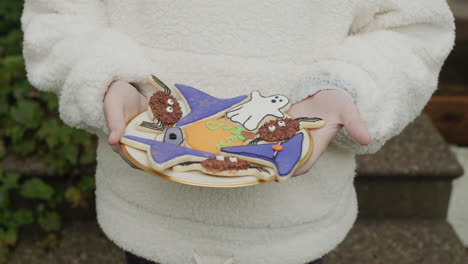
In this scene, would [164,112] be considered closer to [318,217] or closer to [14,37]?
[318,217]

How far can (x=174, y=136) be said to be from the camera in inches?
26.7

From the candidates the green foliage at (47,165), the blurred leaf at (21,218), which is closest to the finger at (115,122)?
the green foliage at (47,165)

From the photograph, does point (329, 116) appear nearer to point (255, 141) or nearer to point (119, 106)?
point (255, 141)

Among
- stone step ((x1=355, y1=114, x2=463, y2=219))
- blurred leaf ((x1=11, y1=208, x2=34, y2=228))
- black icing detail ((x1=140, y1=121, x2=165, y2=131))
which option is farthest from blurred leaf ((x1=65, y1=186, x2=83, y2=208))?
black icing detail ((x1=140, y1=121, x2=165, y2=131))

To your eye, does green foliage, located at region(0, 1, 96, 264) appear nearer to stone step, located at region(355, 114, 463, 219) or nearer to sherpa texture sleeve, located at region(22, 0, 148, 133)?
sherpa texture sleeve, located at region(22, 0, 148, 133)

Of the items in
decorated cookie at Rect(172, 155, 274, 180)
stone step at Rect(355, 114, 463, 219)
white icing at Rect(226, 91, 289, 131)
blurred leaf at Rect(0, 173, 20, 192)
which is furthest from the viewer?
stone step at Rect(355, 114, 463, 219)

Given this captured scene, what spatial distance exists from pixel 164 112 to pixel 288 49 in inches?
8.0

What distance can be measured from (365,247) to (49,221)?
0.98m

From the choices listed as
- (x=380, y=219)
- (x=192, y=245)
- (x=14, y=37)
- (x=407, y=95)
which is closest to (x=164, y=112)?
(x=192, y=245)

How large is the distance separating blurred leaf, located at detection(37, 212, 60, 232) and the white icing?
1.05 m

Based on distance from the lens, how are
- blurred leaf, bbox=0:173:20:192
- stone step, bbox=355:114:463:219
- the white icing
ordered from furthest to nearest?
stone step, bbox=355:114:463:219
blurred leaf, bbox=0:173:20:192
the white icing

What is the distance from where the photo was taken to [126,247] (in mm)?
837

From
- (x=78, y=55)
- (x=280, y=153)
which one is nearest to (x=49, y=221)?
(x=78, y=55)

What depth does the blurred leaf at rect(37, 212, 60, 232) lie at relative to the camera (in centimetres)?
159
